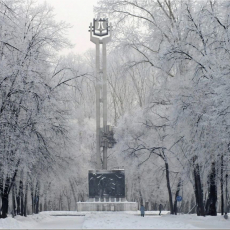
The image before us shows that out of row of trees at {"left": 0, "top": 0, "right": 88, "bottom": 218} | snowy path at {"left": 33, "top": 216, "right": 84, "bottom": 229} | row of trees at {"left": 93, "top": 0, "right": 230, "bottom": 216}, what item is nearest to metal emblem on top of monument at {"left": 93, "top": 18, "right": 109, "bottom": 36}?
row of trees at {"left": 93, "top": 0, "right": 230, "bottom": 216}

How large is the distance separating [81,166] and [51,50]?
27352mm

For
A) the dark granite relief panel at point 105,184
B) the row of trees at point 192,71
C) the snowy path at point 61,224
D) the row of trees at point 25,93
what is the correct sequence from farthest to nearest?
1. the dark granite relief panel at point 105,184
2. the snowy path at point 61,224
3. the row of trees at point 25,93
4. the row of trees at point 192,71

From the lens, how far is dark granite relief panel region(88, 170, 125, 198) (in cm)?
3391

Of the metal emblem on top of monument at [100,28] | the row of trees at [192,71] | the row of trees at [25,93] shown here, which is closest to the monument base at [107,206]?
the row of trees at [192,71]

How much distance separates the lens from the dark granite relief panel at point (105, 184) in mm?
Answer: 33906

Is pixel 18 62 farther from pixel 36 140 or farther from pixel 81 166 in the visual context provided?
pixel 81 166

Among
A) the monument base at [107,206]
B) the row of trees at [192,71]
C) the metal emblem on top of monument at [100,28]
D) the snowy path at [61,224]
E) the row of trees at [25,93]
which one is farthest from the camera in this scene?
the metal emblem on top of monument at [100,28]

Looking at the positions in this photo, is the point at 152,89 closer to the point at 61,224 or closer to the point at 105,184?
the point at 61,224

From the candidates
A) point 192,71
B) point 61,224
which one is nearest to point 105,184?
point 61,224

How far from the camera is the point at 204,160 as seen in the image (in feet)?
67.5

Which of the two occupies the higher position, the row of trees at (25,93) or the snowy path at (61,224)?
the row of trees at (25,93)

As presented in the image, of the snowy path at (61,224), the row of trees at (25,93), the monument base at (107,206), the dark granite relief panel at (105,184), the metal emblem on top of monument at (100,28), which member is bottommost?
the snowy path at (61,224)

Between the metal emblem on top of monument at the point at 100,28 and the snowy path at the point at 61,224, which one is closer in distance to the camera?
the snowy path at the point at 61,224

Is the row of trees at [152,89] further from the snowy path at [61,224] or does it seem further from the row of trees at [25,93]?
the snowy path at [61,224]
